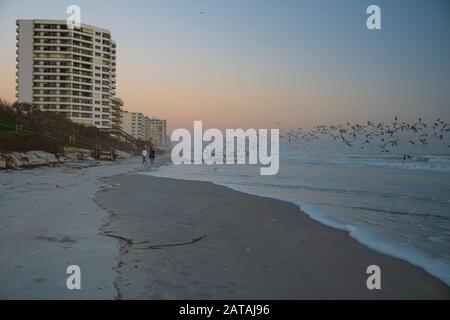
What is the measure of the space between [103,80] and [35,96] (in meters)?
17.6

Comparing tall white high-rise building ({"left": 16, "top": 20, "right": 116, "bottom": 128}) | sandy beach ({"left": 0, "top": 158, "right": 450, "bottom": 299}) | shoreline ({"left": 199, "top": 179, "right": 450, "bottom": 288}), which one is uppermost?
tall white high-rise building ({"left": 16, "top": 20, "right": 116, "bottom": 128})

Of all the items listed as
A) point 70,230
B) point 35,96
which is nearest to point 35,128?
point 70,230

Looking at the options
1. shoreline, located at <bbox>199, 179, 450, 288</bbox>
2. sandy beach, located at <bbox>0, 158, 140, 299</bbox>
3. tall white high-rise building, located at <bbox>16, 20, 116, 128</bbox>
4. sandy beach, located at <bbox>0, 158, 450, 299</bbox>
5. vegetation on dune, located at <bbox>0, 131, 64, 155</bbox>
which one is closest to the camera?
sandy beach, located at <bbox>0, 158, 140, 299</bbox>

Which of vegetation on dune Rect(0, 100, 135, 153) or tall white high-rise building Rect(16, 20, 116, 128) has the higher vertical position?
tall white high-rise building Rect(16, 20, 116, 128)

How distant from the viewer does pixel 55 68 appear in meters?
90.9

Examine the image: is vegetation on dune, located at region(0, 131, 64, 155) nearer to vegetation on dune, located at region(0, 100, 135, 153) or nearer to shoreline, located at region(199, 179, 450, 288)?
vegetation on dune, located at region(0, 100, 135, 153)

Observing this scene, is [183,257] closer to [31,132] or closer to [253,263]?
[253,263]

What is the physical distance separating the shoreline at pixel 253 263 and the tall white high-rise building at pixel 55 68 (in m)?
87.5

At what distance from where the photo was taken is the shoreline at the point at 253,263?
3934mm

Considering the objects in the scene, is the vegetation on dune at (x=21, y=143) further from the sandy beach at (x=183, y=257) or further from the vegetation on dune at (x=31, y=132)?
the sandy beach at (x=183, y=257)

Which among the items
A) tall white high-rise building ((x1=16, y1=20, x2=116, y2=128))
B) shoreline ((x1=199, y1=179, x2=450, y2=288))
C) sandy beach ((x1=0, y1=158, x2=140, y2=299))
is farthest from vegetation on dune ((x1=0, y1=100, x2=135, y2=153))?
tall white high-rise building ((x1=16, y1=20, x2=116, y2=128))

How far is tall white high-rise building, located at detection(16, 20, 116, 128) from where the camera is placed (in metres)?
90.5

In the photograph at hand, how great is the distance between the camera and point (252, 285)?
4070 mm

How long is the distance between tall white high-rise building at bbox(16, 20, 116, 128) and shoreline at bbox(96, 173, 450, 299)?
287ft
